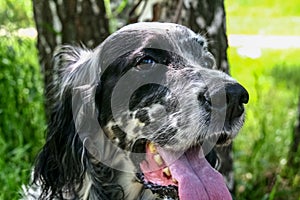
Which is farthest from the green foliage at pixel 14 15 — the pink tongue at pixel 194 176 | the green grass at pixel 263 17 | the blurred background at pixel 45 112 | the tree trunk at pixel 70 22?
the green grass at pixel 263 17

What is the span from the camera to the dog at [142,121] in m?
3.34

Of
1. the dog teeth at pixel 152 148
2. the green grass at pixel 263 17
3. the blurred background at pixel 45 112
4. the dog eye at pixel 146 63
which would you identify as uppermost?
the dog eye at pixel 146 63

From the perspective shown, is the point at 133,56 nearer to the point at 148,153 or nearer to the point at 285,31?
the point at 148,153

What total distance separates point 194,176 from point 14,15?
8.96 feet

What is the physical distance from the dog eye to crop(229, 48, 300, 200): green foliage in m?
1.59

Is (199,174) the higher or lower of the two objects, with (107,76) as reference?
lower

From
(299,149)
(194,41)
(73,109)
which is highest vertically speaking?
(194,41)

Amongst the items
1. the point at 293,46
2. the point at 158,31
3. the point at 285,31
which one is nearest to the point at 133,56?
the point at 158,31

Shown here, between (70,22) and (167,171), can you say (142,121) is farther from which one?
(70,22)

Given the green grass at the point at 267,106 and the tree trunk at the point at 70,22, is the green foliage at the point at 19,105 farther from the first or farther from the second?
the green grass at the point at 267,106

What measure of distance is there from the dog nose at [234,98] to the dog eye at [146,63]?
1.56 ft

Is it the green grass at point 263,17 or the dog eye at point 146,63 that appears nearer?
the dog eye at point 146,63

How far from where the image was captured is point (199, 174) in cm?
346

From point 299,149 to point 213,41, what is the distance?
1403mm
